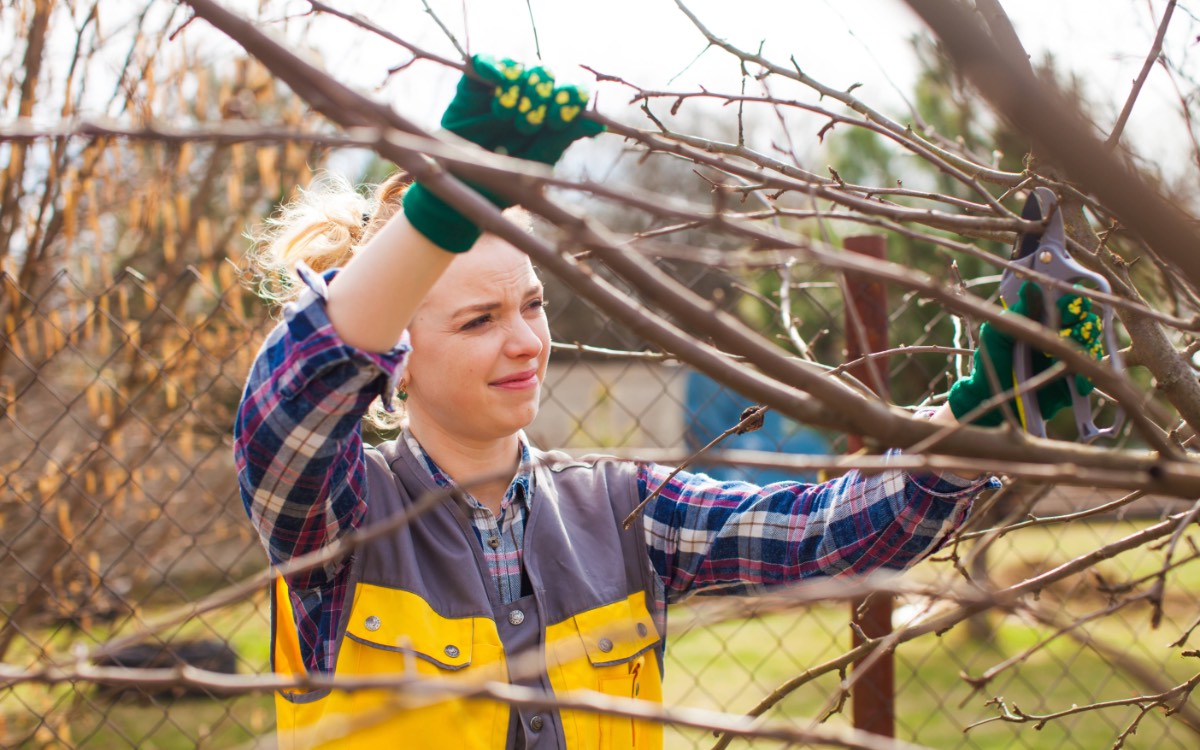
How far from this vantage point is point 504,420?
1571 mm

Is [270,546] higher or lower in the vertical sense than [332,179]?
lower

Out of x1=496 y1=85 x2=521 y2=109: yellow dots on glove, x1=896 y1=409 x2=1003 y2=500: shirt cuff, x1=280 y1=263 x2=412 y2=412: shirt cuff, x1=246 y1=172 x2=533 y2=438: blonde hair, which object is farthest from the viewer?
x1=246 y1=172 x2=533 y2=438: blonde hair

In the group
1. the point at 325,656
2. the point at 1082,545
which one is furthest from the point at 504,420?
the point at 1082,545

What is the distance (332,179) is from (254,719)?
2.68 m

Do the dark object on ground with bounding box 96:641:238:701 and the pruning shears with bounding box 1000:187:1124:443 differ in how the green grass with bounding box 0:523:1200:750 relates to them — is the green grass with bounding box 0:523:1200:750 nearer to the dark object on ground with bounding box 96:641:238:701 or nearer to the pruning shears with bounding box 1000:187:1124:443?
the dark object on ground with bounding box 96:641:238:701

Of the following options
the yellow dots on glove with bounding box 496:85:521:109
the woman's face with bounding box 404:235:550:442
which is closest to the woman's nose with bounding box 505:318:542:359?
the woman's face with bounding box 404:235:550:442

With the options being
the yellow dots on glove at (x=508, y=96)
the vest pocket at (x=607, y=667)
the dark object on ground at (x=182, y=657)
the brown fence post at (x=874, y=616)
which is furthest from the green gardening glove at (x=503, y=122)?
the dark object on ground at (x=182, y=657)

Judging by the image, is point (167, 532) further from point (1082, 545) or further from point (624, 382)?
point (624, 382)

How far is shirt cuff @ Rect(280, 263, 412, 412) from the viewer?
1.17 m

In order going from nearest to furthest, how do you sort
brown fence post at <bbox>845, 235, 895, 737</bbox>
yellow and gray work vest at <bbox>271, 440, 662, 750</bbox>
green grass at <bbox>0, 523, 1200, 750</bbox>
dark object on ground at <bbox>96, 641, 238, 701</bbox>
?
yellow and gray work vest at <bbox>271, 440, 662, 750</bbox> → brown fence post at <bbox>845, 235, 895, 737</bbox> → green grass at <bbox>0, 523, 1200, 750</bbox> → dark object on ground at <bbox>96, 641, 238, 701</bbox>

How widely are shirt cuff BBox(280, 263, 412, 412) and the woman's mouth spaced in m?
0.35

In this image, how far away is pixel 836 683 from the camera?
17.2 feet

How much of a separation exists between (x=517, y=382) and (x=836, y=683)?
4.20 meters

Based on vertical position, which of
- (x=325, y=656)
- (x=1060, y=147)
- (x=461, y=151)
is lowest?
(x=325, y=656)
